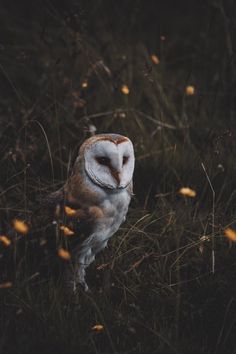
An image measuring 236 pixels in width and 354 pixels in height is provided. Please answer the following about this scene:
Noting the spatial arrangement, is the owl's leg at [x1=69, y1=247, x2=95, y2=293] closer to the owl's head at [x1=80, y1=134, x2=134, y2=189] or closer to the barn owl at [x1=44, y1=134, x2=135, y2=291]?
the barn owl at [x1=44, y1=134, x2=135, y2=291]

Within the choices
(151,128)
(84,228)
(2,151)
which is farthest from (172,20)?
(84,228)

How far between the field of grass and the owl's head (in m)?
0.27

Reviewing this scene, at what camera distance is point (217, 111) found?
418 centimetres

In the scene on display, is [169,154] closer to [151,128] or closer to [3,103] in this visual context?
[151,128]

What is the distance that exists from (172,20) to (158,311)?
319cm

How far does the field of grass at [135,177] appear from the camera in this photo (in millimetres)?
2410

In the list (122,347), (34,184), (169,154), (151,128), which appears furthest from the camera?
(151,128)

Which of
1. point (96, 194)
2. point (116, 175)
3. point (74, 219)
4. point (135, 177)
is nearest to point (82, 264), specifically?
point (74, 219)

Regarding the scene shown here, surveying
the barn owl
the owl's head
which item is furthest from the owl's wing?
the owl's head

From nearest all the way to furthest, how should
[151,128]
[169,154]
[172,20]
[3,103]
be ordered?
[169,154] → [151,128] → [3,103] → [172,20]

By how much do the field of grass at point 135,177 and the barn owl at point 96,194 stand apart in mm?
91

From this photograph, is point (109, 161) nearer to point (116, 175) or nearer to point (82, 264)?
point (116, 175)

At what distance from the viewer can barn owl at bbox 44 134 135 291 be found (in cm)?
247

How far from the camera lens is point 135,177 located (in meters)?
3.36
